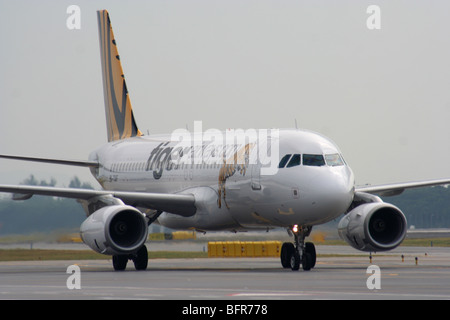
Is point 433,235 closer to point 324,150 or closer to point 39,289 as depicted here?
point 324,150

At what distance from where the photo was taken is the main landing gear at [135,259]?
34066mm

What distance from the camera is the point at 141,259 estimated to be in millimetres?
34438

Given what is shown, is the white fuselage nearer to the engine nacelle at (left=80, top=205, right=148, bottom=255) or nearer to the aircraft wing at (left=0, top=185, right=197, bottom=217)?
the aircraft wing at (left=0, top=185, right=197, bottom=217)

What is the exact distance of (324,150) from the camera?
30.5m

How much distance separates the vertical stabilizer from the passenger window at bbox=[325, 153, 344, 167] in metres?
15.5

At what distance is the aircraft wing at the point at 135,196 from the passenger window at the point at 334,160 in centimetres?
583

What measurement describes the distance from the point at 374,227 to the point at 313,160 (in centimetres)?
402

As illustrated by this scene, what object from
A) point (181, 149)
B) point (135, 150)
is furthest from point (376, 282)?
point (135, 150)

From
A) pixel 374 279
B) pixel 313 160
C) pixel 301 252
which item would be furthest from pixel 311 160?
pixel 374 279

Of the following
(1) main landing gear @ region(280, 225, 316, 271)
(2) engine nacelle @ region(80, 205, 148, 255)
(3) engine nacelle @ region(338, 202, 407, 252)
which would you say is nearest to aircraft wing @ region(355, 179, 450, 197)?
(3) engine nacelle @ region(338, 202, 407, 252)

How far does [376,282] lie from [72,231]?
2292cm

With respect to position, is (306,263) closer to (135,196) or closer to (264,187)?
(264,187)

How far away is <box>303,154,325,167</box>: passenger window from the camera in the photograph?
30.1 metres

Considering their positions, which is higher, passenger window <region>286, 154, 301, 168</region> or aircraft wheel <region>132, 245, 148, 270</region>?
passenger window <region>286, 154, 301, 168</region>
